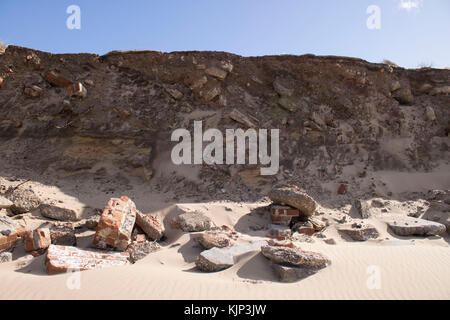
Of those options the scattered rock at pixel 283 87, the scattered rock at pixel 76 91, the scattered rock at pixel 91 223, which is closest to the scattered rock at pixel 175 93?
the scattered rock at pixel 76 91

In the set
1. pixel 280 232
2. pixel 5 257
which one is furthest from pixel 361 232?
pixel 5 257

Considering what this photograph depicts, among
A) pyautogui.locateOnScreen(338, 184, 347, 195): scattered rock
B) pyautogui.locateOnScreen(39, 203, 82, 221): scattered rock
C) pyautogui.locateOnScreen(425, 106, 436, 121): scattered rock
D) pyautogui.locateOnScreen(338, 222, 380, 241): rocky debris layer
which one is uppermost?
pyautogui.locateOnScreen(425, 106, 436, 121): scattered rock

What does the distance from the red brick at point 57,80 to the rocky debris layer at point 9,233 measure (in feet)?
15.1

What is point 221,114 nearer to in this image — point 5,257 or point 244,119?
point 244,119

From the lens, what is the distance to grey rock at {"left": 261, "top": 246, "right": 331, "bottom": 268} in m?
3.59

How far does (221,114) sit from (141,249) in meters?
4.70

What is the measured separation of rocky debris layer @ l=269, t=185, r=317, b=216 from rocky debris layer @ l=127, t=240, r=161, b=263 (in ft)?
8.45

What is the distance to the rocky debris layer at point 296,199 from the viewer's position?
5551 mm

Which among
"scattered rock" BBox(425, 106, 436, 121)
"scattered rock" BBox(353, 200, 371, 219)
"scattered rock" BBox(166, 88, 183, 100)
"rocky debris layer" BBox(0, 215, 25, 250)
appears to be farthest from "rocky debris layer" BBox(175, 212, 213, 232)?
"scattered rock" BBox(425, 106, 436, 121)

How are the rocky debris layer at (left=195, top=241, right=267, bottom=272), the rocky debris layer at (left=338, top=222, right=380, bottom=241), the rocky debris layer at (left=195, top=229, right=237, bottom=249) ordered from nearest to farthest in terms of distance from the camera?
1. the rocky debris layer at (left=195, top=241, right=267, bottom=272)
2. the rocky debris layer at (left=195, top=229, right=237, bottom=249)
3. the rocky debris layer at (left=338, top=222, right=380, bottom=241)

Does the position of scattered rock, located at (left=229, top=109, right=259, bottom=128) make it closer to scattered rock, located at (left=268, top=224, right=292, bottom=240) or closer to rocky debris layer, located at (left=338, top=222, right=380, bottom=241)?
scattered rock, located at (left=268, top=224, right=292, bottom=240)

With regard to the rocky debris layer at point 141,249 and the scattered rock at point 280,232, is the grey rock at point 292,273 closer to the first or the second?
the scattered rock at point 280,232

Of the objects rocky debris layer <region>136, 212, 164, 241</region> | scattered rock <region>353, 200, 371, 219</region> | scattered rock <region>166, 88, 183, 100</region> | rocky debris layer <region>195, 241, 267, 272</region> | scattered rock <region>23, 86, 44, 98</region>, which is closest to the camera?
rocky debris layer <region>195, 241, 267, 272</region>
